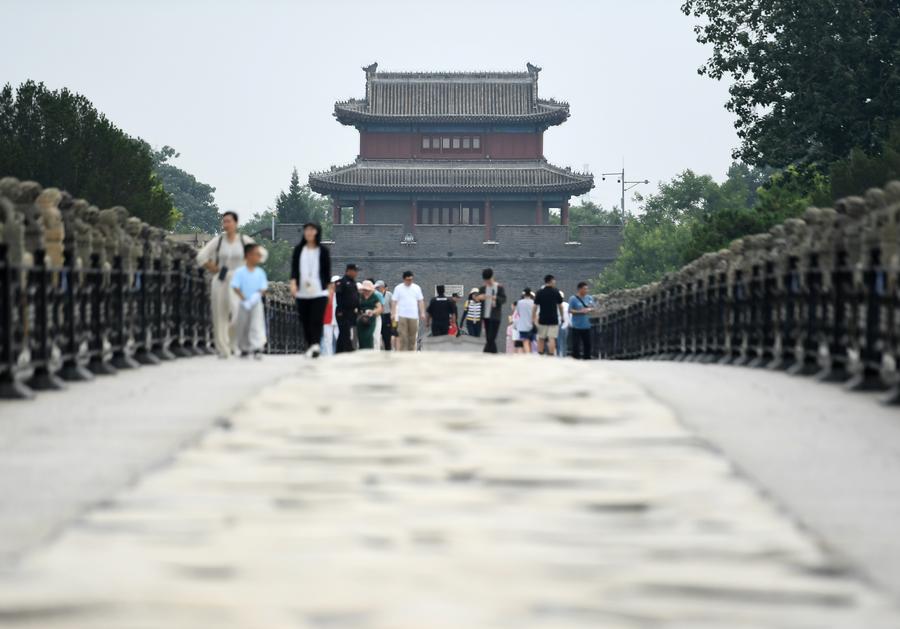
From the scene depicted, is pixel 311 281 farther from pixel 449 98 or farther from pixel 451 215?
pixel 449 98

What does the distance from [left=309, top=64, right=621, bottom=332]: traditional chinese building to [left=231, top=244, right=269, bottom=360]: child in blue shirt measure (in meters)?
48.7

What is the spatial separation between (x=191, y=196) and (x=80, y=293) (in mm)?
115310

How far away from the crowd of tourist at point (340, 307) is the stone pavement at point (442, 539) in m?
5.79

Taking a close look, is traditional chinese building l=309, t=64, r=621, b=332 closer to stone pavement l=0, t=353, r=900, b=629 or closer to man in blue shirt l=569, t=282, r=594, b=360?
man in blue shirt l=569, t=282, r=594, b=360

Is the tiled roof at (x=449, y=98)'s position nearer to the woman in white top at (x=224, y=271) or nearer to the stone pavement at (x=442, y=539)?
the woman in white top at (x=224, y=271)

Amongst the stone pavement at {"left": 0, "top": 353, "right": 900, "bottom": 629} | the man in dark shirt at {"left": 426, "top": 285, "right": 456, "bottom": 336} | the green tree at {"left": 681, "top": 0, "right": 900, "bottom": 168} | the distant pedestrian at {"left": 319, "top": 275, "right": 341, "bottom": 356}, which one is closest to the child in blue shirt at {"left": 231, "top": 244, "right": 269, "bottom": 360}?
the distant pedestrian at {"left": 319, "top": 275, "right": 341, "bottom": 356}

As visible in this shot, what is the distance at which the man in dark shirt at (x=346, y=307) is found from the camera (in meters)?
20.0

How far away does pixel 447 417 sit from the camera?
8797 millimetres

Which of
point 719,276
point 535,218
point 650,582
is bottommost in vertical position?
point 650,582

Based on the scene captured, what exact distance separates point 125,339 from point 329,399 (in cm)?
456

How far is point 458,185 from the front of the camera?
2571 inches

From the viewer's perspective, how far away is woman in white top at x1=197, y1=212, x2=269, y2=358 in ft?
48.8

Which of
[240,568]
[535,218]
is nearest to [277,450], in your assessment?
[240,568]

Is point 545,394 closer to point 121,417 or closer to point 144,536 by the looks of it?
point 121,417
